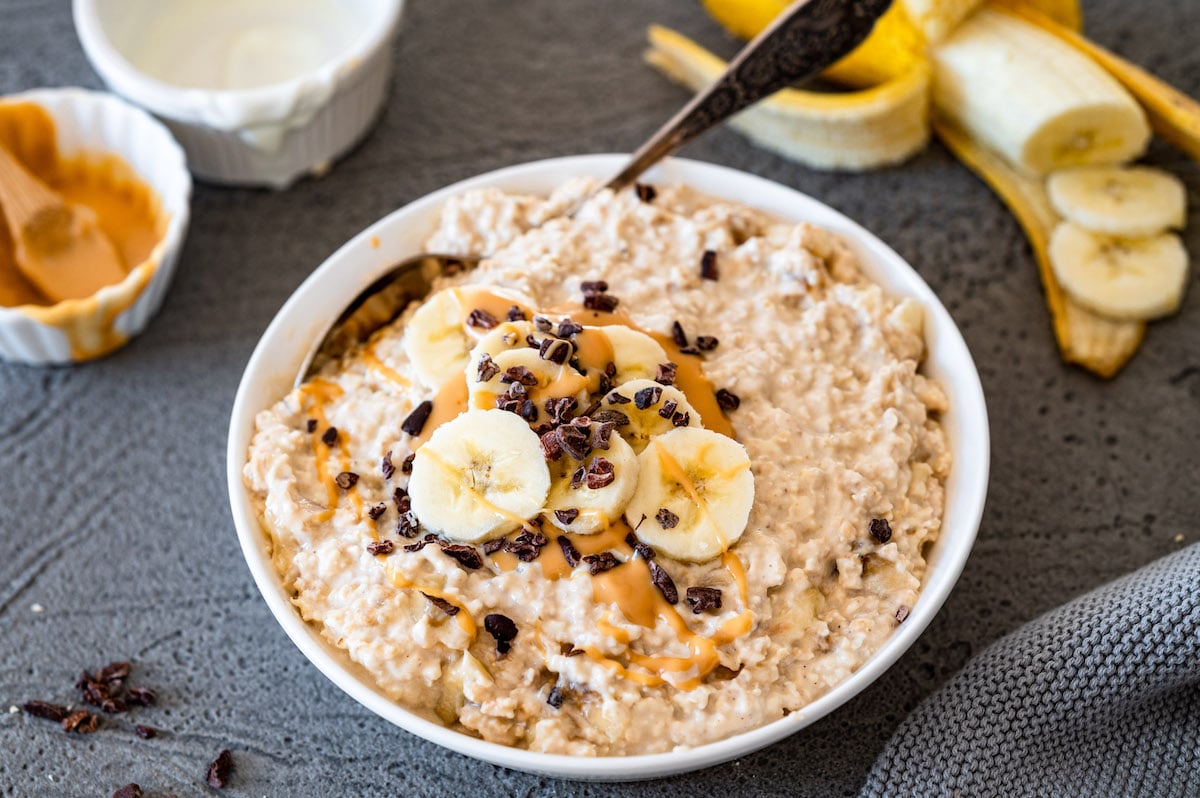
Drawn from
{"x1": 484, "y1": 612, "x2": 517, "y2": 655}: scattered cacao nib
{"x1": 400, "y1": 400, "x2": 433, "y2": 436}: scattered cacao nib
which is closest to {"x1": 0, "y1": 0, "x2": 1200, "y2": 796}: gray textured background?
{"x1": 484, "y1": 612, "x2": 517, "y2": 655}: scattered cacao nib

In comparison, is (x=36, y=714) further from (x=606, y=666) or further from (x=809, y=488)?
(x=809, y=488)

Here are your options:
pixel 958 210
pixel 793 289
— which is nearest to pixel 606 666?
pixel 793 289

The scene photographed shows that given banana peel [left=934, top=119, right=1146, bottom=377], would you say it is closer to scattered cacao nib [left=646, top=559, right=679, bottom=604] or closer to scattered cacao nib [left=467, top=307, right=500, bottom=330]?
scattered cacao nib [left=646, top=559, right=679, bottom=604]

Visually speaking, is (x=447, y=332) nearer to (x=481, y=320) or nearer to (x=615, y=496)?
(x=481, y=320)

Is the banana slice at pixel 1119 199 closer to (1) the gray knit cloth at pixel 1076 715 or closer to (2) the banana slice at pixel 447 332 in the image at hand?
(1) the gray knit cloth at pixel 1076 715

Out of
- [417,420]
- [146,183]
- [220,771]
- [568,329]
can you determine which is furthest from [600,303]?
[146,183]
